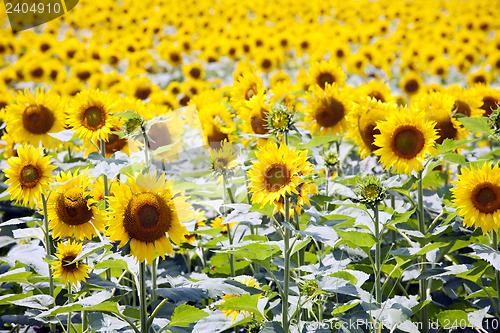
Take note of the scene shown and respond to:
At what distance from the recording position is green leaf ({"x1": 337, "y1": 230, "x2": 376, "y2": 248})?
2.01 m

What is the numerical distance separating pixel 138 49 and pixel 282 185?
6.29m

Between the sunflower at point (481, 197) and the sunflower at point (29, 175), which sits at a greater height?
the sunflower at point (29, 175)

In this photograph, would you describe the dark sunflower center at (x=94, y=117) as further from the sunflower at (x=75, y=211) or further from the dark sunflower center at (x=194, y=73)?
the dark sunflower center at (x=194, y=73)

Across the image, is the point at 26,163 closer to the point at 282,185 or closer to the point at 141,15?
the point at 282,185

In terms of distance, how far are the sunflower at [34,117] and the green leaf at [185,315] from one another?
4.56ft

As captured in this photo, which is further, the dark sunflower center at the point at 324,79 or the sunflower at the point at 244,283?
the dark sunflower center at the point at 324,79

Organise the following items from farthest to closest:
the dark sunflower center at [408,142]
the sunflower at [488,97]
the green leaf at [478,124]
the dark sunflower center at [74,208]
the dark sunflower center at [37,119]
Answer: the sunflower at [488,97], the dark sunflower center at [37,119], the green leaf at [478,124], the dark sunflower center at [408,142], the dark sunflower center at [74,208]

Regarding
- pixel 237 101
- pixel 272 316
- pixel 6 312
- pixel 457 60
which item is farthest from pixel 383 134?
pixel 457 60

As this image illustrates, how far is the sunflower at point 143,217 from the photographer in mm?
1849

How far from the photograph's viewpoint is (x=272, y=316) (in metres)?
2.39

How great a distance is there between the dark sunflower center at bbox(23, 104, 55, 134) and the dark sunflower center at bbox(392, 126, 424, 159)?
5.86ft

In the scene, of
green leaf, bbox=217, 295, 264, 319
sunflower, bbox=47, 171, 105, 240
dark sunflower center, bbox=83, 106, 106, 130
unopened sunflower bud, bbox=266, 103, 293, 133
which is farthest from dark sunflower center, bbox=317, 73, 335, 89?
green leaf, bbox=217, 295, 264, 319

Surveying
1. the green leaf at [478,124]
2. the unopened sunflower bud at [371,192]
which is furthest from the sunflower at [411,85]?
the unopened sunflower bud at [371,192]

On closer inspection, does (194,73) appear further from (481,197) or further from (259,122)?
(481,197)
